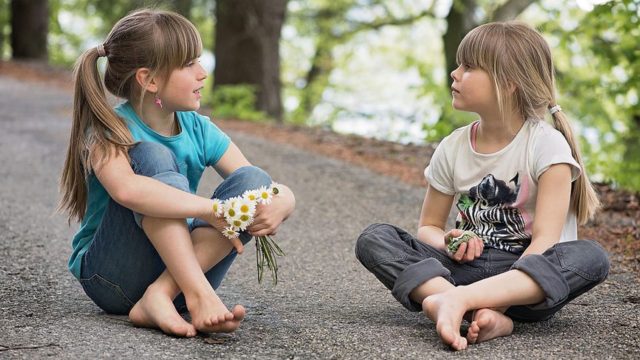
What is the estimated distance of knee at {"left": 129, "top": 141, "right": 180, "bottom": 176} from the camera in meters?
2.65

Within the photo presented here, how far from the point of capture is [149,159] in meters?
2.66

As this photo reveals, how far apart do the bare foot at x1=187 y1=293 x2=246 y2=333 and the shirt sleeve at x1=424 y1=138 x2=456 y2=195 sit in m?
Result: 0.96

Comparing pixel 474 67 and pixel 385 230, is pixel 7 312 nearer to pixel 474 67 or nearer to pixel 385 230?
pixel 385 230

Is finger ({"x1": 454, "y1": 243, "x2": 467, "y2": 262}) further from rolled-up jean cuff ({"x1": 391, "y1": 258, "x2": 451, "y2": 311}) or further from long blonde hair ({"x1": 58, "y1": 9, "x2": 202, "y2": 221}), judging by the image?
long blonde hair ({"x1": 58, "y1": 9, "x2": 202, "y2": 221})

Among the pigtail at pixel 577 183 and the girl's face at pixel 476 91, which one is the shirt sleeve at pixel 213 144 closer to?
the girl's face at pixel 476 91

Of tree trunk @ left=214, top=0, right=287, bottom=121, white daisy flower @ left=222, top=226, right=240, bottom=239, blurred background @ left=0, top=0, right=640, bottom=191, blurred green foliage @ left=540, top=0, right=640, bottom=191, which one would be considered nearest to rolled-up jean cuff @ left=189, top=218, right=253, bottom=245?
white daisy flower @ left=222, top=226, right=240, bottom=239

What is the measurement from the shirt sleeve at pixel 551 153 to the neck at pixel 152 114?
1287 mm

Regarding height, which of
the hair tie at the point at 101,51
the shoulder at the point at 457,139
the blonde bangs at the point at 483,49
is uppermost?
the blonde bangs at the point at 483,49

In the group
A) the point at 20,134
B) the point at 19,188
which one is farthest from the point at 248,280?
the point at 20,134

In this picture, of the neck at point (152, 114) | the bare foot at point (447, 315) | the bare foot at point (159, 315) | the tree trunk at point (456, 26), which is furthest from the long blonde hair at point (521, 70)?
the tree trunk at point (456, 26)

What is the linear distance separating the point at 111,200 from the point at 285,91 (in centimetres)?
1844

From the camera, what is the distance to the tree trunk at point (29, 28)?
16.0m

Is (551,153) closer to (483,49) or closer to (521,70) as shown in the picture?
(521,70)

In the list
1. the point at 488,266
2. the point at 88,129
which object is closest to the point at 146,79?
the point at 88,129
